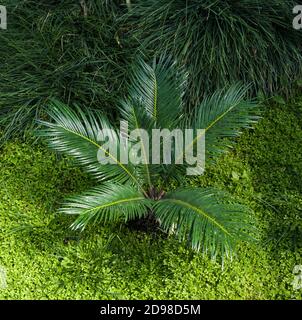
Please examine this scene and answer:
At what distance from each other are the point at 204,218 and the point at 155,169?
1.90 feet

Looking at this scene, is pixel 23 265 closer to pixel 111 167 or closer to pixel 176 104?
pixel 111 167

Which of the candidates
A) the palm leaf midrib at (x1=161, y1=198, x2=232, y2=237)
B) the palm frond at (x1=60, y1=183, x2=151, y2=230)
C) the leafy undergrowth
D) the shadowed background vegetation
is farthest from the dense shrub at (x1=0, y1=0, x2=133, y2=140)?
the palm leaf midrib at (x1=161, y1=198, x2=232, y2=237)

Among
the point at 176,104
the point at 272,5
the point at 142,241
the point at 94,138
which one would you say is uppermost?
the point at 272,5

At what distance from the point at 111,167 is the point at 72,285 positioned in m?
0.78

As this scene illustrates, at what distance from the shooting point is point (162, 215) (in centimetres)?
272

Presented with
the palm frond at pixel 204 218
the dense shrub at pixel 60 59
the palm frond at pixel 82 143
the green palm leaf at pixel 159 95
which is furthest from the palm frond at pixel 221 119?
the dense shrub at pixel 60 59

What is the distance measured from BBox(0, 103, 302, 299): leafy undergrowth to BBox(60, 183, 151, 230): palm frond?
431 mm

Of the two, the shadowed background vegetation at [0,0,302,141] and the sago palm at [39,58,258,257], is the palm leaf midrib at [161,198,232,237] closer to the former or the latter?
the sago palm at [39,58,258,257]

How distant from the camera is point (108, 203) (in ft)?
8.62

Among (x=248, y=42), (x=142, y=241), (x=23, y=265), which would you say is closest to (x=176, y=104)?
(x=142, y=241)

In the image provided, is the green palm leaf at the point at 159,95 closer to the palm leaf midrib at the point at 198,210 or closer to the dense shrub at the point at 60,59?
the palm leaf midrib at the point at 198,210

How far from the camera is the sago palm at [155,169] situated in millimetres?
2535

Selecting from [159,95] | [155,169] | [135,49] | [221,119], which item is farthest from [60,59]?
[221,119]

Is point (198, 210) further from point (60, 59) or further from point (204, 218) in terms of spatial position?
point (60, 59)
